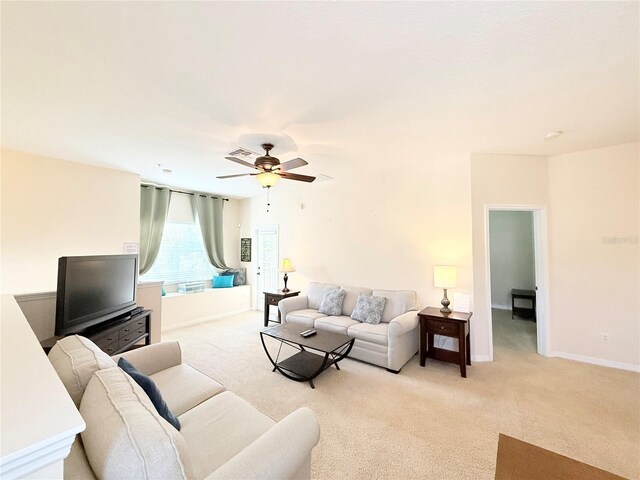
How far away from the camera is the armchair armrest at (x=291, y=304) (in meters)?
4.33

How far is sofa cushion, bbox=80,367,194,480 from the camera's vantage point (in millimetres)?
829

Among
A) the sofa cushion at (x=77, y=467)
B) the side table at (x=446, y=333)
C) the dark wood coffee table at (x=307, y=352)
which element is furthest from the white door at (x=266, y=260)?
the sofa cushion at (x=77, y=467)

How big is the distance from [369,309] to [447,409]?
1.52 m

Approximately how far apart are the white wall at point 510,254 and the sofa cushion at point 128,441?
7.30 m

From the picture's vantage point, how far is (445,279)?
11.1 ft

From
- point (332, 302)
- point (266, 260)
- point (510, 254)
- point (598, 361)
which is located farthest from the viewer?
point (510, 254)

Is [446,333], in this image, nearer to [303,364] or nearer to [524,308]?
[303,364]

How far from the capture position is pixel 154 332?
3785 millimetres

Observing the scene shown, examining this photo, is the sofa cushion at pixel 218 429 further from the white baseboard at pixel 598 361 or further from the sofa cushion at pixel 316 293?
the white baseboard at pixel 598 361

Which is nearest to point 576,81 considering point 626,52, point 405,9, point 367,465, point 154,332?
point 626,52

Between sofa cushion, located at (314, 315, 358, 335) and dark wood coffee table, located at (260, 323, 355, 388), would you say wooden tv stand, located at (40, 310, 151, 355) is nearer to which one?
dark wood coffee table, located at (260, 323, 355, 388)

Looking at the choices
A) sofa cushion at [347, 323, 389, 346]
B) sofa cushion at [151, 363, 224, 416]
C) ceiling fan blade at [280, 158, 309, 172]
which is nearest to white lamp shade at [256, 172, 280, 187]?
ceiling fan blade at [280, 158, 309, 172]

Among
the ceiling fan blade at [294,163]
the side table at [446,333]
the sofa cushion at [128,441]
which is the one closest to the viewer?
the sofa cushion at [128,441]

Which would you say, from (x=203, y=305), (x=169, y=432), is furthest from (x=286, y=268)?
(x=169, y=432)
